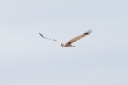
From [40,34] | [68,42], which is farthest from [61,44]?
[40,34]

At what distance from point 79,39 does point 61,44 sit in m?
2.09

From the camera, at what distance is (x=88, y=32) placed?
45469mm

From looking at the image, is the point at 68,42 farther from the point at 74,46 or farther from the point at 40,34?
the point at 40,34

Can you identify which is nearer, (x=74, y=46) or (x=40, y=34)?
(x=74, y=46)

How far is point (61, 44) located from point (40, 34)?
15.2 ft

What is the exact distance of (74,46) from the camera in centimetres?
4581

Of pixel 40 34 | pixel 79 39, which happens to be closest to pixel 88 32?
pixel 79 39

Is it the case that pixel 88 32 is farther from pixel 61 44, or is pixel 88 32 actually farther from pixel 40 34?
pixel 40 34

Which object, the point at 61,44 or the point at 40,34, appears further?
the point at 40,34

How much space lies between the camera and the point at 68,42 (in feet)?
153

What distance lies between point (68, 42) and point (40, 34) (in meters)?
5.31

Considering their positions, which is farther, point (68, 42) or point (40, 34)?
point (40, 34)

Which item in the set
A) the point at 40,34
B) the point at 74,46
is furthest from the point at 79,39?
the point at 40,34

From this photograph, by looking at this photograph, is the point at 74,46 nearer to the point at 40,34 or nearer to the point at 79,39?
the point at 79,39
